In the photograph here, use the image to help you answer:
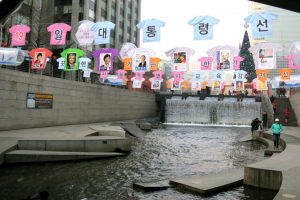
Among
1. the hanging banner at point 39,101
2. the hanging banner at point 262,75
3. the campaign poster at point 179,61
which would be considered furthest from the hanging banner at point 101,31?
the hanging banner at point 262,75

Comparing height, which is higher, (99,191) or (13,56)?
(13,56)

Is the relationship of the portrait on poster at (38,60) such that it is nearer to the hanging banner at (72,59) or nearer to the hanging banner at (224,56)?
the hanging banner at (72,59)

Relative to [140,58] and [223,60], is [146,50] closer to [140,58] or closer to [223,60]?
[140,58]

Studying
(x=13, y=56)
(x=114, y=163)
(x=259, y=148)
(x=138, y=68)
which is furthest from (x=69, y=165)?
(x=138, y=68)

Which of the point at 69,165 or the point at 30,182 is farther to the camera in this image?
the point at 69,165

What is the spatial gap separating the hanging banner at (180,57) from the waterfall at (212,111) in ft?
57.3

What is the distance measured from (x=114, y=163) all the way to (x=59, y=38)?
13.2 meters

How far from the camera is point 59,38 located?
2134cm

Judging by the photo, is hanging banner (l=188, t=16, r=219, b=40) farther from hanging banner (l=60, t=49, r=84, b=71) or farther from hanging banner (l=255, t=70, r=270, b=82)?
hanging banner (l=255, t=70, r=270, b=82)

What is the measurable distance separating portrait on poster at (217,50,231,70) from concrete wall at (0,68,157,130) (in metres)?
12.9

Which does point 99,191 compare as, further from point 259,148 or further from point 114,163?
point 259,148

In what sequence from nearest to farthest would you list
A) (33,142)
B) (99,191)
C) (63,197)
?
(63,197), (99,191), (33,142)

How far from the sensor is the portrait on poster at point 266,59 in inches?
884

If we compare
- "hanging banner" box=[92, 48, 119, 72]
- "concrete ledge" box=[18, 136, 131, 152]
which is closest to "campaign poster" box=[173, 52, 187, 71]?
"hanging banner" box=[92, 48, 119, 72]
